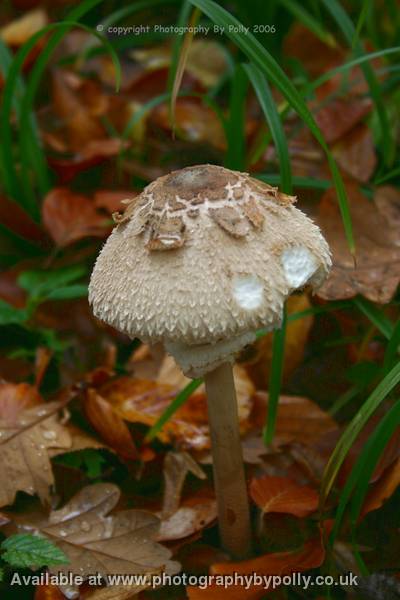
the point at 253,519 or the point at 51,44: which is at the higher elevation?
the point at 51,44

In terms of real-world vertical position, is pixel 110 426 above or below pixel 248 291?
below

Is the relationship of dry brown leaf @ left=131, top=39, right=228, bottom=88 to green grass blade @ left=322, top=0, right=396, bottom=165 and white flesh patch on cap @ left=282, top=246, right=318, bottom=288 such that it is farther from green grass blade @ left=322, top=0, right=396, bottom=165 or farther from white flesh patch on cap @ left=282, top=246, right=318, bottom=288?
white flesh patch on cap @ left=282, top=246, right=318, bottom=288

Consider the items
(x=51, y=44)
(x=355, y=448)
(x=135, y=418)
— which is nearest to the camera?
(x=355, y=448)

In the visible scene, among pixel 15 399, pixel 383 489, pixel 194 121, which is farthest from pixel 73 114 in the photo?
pixel 383 489

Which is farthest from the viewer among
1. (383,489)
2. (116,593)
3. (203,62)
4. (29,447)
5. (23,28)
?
(23,28)

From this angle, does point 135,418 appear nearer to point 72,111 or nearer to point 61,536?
point 61,536

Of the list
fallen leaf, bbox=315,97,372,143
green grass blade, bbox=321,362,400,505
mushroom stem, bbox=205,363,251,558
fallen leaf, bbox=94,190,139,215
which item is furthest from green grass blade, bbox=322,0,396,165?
mushroom stem, bbox=205,363,251,558

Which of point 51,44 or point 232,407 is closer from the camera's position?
point 232,407

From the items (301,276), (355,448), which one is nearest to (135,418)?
(355,448)

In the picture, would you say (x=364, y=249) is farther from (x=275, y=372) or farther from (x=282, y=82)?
(x=282, y=82)
